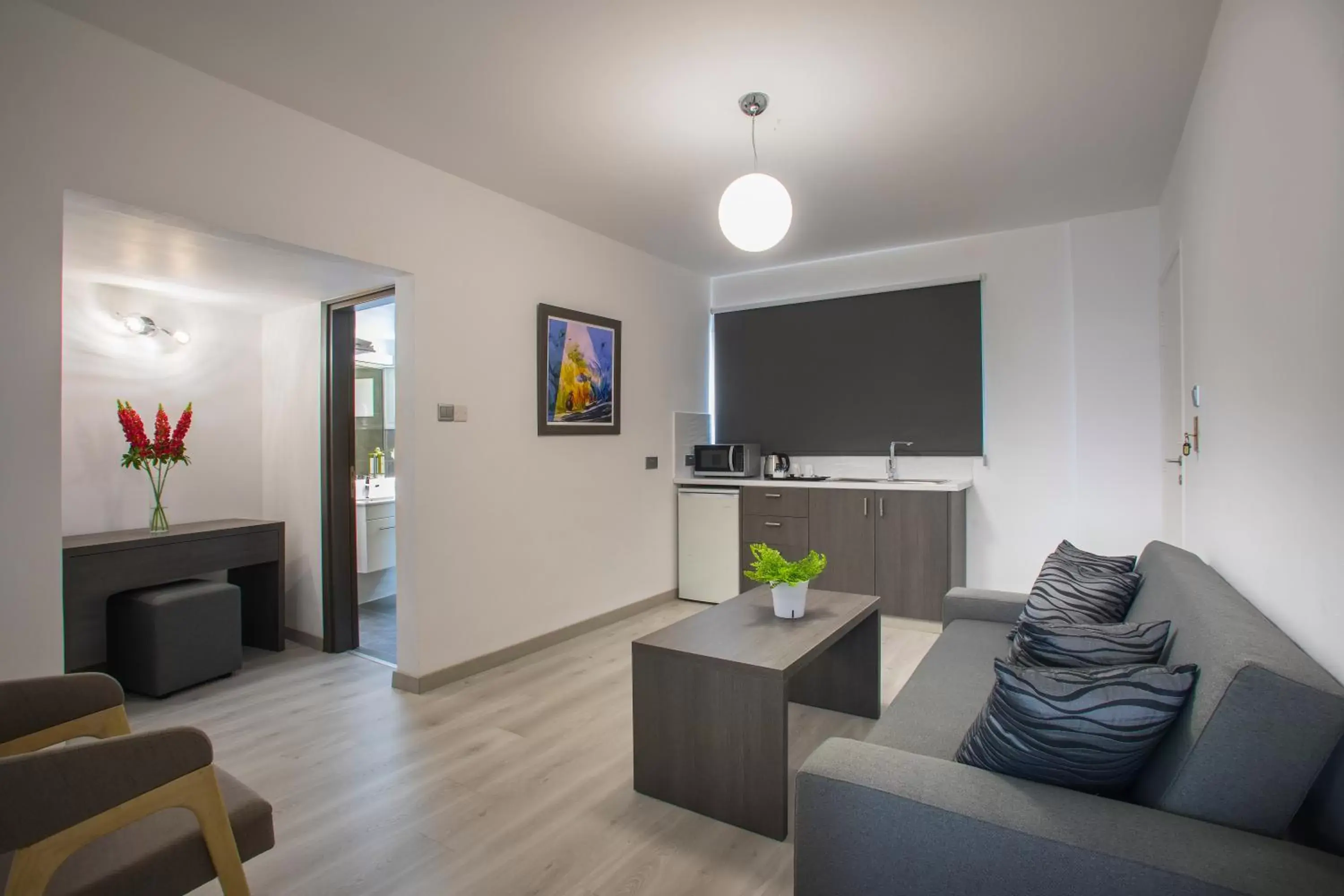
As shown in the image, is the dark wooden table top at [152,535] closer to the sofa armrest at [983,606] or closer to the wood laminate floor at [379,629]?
the wood laminate floor at [379,629]

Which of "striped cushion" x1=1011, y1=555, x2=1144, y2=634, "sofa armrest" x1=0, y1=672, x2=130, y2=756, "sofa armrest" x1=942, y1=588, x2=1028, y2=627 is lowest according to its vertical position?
"sofa armrest" x1=942, y1=588, x2=1028, y2=627

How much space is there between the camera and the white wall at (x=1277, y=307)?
49.7 inches

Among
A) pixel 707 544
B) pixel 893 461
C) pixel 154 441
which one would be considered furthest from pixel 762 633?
pixel 154 441

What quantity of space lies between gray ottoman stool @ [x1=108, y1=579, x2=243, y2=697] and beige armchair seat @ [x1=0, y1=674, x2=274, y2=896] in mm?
2009

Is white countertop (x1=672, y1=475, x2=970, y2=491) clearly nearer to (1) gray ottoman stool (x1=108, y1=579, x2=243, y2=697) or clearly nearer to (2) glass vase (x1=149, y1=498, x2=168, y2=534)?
(1) gray ottoman stool (x1=108, y1=579, x2=243, y2=697)

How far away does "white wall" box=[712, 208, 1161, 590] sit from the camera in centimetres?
417

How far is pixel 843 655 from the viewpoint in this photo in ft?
9.94

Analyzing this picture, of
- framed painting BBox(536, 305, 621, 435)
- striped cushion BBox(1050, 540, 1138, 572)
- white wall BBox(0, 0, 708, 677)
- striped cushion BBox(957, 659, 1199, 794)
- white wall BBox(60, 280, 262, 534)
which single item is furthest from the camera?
framed painting BBox(536, 305, 621, 435)

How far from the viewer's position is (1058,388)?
4438 mm

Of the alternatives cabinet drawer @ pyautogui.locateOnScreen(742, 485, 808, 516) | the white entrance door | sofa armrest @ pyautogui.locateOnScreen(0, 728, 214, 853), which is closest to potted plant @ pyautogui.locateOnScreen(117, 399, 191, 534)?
sofa armrest @ pyautogui.locateOnScreen(0, 728, 214, 853)

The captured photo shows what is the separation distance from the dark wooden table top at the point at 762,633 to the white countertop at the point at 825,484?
159 centimetres

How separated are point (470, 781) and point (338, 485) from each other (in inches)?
91.7

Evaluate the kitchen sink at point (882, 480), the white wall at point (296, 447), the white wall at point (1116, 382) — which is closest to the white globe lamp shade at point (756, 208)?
the kitchen sink at point (882, 480)

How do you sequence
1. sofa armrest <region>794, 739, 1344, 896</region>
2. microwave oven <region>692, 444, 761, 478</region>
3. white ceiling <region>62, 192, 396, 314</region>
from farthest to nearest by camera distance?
microwave oven <region>692, 444, 761, 478</region> < white ceiling <region>62, 192, 396, 314</region> < sofa armrest <region>794, 739, 1344, 896</region>
